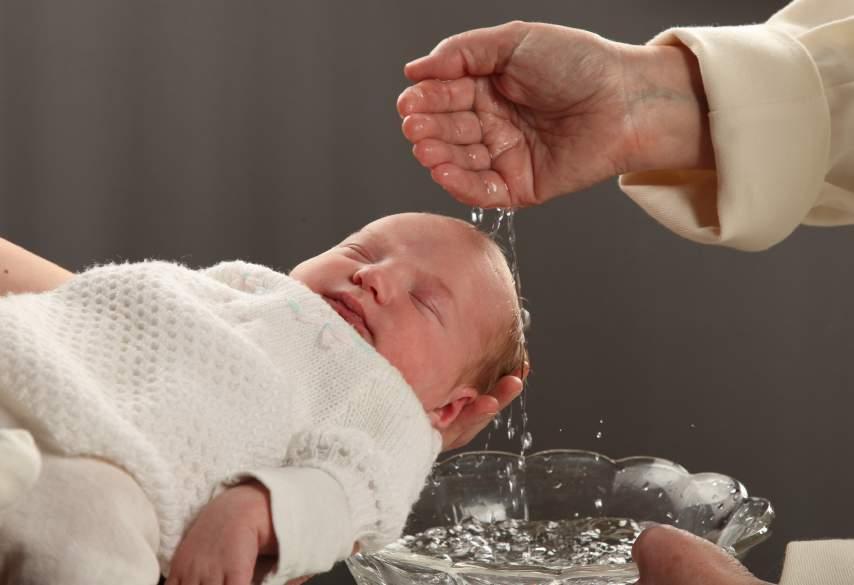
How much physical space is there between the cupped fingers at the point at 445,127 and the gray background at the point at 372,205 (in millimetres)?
1001

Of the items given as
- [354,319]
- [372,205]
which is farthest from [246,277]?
[372,205]

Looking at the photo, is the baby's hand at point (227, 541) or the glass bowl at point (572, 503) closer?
the baby's hand at point (227, 541)

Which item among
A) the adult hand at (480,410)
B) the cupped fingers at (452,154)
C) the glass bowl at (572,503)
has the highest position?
the cupped fingers at (452,154)

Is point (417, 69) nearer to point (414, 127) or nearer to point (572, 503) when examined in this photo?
point (414, 127)

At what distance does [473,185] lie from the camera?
1485mm

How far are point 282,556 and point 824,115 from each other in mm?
804

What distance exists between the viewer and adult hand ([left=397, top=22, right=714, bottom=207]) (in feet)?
4.77

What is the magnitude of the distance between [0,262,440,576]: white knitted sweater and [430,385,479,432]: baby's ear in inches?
2.7

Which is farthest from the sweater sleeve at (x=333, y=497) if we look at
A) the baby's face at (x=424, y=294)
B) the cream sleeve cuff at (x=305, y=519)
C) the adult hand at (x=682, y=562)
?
the adult hand at (x=682, y=562)

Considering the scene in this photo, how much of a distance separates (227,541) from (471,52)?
2.21 feet

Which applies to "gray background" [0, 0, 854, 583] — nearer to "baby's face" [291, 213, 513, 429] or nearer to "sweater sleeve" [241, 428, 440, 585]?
"baby's face" [291, 213, 513, 429]

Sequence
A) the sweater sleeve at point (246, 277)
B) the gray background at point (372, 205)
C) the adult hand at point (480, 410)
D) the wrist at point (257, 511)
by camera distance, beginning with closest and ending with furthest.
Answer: the wrist at point (257, 511)
the sweater sleeve at point (246, 277)
the adult hand at point (480, 410)
the gray background at point (372, 205)

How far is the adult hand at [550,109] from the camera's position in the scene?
1.45 metres

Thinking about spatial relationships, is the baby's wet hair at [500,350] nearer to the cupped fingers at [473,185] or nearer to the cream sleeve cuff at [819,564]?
the cupped fingers at [473,185]
